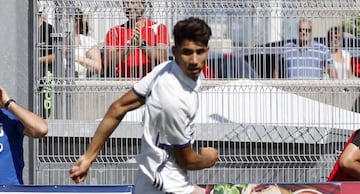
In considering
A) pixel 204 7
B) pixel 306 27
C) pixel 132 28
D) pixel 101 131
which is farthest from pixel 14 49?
pixel 101 131

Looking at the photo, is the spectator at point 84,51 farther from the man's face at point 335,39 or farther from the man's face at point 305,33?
the man's face at point 335,39

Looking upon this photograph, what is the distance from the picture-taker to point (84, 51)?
10.6m

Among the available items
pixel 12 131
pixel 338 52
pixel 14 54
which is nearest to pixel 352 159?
pixel 338 52

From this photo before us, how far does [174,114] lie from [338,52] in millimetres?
4464

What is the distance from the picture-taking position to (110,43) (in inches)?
416

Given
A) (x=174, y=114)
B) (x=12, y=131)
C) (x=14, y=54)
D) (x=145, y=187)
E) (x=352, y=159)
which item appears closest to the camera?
(x=174, y=114)

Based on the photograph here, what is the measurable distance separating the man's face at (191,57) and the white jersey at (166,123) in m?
0.04

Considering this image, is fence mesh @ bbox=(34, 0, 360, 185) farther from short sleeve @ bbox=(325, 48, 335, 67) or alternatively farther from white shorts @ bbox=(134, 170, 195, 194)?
white shorts @ bbox=(134, 170, 195, 194)

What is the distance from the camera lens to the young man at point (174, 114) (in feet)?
21.4

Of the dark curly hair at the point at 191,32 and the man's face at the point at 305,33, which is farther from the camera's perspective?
the man's face at the point at 305,33

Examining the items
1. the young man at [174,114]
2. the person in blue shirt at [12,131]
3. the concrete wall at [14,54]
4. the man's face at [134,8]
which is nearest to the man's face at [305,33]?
the man's face at [134,8]

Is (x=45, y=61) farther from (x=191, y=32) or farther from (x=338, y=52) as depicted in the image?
(x=191, y=32)

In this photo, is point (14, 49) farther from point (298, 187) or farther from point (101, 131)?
point (101, 131)

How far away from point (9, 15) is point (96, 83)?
3.24 ft
